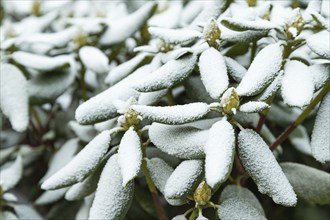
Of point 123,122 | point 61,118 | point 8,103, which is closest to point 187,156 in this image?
point 123,122

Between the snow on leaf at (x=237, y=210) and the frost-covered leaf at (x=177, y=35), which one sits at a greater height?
the frost-covered leaf at (x=177, y=35)

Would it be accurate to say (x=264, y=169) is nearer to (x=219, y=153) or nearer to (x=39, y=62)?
(x=219, y=153)

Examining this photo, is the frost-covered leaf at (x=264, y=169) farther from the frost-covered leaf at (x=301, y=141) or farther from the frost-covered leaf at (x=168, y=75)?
the frost-covered leaf at (x=301, y=141)

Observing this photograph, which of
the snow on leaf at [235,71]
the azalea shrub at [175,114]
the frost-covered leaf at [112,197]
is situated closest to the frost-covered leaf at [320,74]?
the azalea shrub at [175,114]

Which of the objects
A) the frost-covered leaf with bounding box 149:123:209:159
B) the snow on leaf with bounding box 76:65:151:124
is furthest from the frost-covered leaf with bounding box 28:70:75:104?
the frost-covered leaf with bounding box 149:123:209:159

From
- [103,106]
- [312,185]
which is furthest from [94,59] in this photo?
[312,185]

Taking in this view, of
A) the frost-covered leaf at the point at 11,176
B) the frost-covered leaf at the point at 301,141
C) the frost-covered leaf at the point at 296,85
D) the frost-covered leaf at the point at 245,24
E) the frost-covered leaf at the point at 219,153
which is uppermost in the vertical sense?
the frost-covered leaf at the point at 245,24
